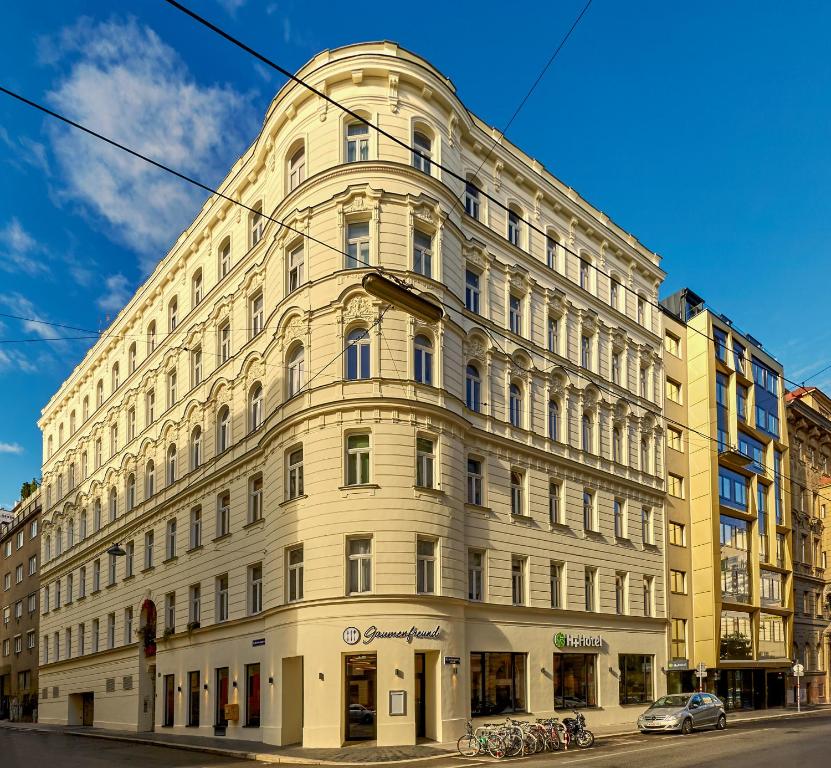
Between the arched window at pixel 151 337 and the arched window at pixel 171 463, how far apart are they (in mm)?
6643

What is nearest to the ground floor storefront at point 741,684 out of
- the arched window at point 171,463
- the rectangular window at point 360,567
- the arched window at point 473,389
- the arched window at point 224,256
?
the arched window at point 473,389

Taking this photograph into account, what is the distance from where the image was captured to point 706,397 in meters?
47.1

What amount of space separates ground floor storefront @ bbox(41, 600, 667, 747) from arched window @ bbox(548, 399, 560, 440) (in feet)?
23.3

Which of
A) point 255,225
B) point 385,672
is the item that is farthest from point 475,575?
point 255,225

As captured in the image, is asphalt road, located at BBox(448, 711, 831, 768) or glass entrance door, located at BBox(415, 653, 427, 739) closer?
asphalt road, located at BBox(448, 711, 831, 768)

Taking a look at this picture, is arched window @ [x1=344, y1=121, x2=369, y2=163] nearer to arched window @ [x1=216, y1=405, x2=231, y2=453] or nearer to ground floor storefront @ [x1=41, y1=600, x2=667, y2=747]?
arched window @ [x1=216, y1=405, x2=231, y2=453]

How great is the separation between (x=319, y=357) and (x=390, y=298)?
1311 cm

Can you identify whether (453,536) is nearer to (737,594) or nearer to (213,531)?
(213,531)

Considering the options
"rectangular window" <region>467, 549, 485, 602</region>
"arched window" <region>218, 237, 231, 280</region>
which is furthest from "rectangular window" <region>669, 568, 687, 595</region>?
"arched window" <region>218, 237, 231, 280</region>

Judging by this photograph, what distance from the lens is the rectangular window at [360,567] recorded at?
2811 cm

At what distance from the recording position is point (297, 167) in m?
34.2

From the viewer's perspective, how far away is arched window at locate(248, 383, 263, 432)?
35.3 m

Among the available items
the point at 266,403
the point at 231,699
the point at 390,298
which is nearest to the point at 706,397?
the point at 266,403

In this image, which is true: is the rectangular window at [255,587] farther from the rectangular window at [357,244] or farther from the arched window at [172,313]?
the arched window at [172,313]
